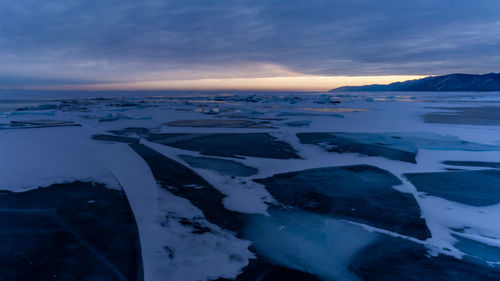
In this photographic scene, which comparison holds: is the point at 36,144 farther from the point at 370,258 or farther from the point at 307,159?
the point at 370,258

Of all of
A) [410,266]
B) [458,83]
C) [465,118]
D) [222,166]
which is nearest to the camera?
[410,266]

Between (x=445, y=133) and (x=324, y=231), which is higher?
(x=445, y=133)

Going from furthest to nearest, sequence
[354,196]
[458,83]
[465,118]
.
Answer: [458,83], [465,118], [354,196]

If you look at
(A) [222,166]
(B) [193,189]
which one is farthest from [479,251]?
(A) [222,166]

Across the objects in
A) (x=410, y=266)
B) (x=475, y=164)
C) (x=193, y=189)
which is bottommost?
(x=410, y=266)

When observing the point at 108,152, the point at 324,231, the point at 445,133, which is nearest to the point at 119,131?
the point at 108,152

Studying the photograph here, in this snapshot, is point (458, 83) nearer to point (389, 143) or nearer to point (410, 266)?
point (389, 143)

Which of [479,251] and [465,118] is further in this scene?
[465,118]
